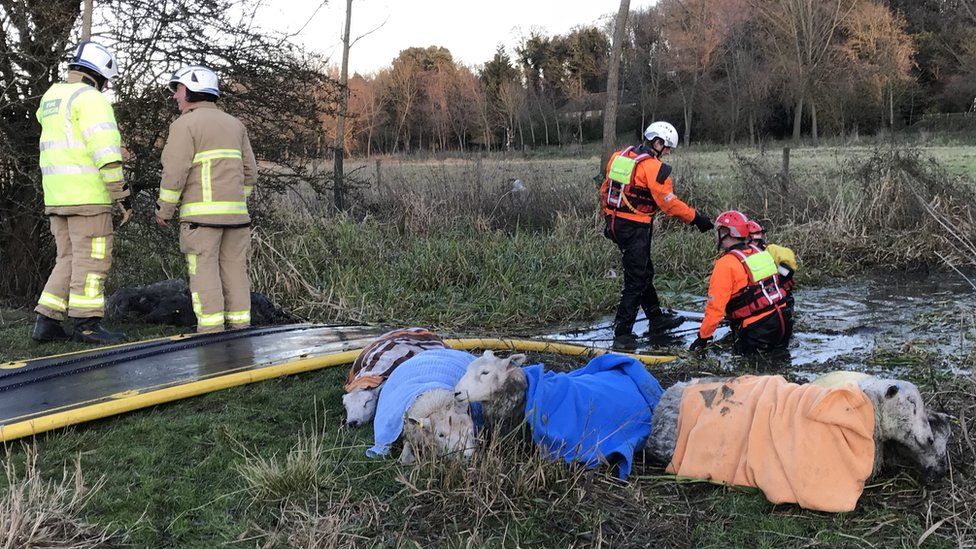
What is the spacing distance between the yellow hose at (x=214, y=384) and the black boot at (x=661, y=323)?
156 centimetres

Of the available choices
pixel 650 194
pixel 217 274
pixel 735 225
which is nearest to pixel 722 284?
pixel 735 225

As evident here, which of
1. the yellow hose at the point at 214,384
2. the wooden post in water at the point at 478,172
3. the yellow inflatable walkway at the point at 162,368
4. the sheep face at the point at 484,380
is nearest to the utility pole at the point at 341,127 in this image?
the wooden post in water at the point at 478,172

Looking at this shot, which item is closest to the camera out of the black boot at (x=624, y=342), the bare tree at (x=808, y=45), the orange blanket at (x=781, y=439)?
the orange blanket at (x=781, y=439)

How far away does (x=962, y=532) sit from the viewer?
2.52 m

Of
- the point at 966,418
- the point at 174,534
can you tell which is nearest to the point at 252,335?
the point at 174,534

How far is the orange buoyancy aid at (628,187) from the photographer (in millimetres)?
6438

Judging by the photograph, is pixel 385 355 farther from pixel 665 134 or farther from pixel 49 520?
pixel 665 134

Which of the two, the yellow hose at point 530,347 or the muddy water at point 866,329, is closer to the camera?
the yellow hose at point 530,347

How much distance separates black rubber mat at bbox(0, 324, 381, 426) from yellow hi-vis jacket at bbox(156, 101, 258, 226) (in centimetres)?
93

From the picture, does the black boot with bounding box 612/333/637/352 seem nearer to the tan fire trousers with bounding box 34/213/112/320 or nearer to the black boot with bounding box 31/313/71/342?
the tan fire trousers with bounding box 34/213/112/320

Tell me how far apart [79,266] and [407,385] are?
3.33 metres

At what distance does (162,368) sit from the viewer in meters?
4.46

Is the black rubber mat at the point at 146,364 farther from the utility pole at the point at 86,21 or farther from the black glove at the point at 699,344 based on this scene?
the utility pole at the point at 86,21

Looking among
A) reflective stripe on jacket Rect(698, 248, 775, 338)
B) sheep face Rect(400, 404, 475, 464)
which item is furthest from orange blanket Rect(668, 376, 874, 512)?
reflective stripe on jacket Rect(698, 248, 775, 338)
